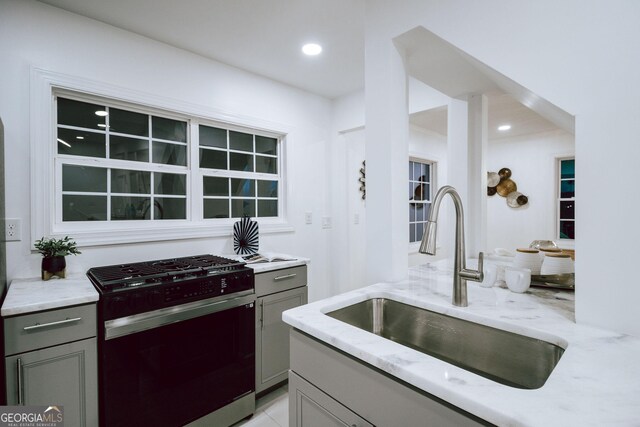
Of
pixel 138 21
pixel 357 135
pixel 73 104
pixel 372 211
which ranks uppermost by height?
pixel 138 21

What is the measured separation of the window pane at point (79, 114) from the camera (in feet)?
6.57

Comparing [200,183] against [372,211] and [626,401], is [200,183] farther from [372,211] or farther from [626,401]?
[626,401]

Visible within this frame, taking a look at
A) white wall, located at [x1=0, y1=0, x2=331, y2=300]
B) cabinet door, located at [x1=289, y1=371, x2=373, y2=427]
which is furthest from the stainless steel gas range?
cabinet door, located at [x1=289, y1=371, x2=373, y2=427]

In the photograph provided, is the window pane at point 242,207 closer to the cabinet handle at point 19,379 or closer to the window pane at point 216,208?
the window pane at point 216,208

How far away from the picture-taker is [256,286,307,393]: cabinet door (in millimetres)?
2109

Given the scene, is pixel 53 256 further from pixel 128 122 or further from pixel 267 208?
pixel 267 208

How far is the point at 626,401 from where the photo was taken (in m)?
0.57

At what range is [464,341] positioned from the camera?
Result: 3.49 feet

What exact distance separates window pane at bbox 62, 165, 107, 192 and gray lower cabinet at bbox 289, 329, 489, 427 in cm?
195

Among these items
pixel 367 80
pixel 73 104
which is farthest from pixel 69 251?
pixel 367 80

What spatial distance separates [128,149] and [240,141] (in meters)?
0.96

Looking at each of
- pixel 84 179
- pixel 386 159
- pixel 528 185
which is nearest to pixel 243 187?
pixel 84 179

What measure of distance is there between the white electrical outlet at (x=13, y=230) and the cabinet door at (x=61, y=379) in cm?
81

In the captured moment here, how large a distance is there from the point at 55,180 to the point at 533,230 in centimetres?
585
